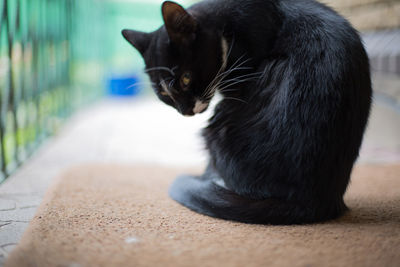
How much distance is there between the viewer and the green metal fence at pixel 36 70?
181cm

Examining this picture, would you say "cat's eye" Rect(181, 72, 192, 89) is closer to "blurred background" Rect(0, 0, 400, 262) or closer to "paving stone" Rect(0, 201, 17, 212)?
"blurred background" Rect(0, 0, 400, 262)

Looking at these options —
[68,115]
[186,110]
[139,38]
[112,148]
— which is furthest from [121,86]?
[186,110]

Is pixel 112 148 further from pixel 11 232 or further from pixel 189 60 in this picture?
pixel 11 232

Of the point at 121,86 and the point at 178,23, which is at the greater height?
the point at 178,23

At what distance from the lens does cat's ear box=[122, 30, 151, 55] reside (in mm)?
1593

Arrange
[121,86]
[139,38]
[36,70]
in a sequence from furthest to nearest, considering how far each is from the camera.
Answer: [121,86] → [36,70] → [139,38]

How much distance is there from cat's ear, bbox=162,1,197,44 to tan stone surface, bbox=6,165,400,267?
63cm

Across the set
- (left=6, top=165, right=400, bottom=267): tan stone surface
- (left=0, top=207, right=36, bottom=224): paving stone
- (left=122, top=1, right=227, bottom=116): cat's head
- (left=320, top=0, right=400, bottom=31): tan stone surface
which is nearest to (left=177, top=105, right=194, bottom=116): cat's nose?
(left=122, top=1, right=227, bottom=116): cat's head

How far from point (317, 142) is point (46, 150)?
1884 millimetres

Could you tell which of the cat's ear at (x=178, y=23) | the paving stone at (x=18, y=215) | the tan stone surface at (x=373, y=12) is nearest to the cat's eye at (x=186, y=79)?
the cat's ear at (x=178, y=23)

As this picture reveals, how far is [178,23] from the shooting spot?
138 cm

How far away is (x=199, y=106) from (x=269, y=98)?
33 cm

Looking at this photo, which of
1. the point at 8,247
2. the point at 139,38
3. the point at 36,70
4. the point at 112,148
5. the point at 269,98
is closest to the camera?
the point at 8,247

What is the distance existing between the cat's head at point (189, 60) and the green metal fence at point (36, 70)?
2.61ft
